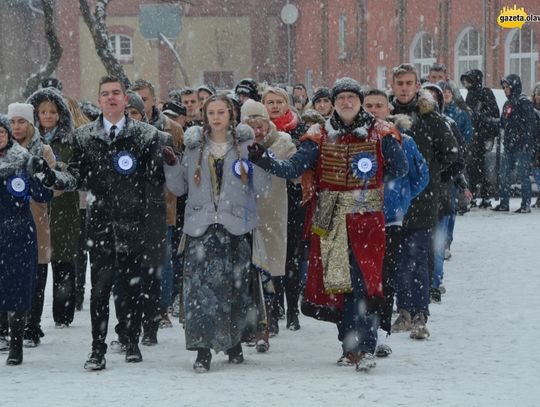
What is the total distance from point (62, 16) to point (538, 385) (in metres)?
45.5

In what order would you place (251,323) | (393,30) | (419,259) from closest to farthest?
(251,323) < (419,259) < (393,30)


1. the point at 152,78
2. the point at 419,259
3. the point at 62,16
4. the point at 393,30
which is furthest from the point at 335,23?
the point at 419,259

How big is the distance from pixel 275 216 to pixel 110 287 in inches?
60.9

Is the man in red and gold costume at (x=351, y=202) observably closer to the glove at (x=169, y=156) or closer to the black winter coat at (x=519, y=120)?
the glove at (x=169, y=156)

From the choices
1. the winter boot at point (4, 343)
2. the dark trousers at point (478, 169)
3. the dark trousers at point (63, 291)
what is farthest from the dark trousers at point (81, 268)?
the dark trousers at point (478, 169)

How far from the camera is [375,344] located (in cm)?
782

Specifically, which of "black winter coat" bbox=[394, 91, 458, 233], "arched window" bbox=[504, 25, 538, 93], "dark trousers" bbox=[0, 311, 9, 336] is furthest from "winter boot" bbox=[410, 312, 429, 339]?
"arched window" bbox=[504, 25, 538, 93]

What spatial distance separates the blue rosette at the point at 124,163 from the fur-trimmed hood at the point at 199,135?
41 centimetres

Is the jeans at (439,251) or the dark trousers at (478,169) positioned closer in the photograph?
the jeans at (439,251)

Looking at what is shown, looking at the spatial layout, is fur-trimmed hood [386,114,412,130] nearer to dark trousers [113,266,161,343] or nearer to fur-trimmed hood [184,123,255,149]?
fur-trimmed hood [184,123,255,149]

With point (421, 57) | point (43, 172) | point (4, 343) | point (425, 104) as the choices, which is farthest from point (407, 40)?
point (43, 172)

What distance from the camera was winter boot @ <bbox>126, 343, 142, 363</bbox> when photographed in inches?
318

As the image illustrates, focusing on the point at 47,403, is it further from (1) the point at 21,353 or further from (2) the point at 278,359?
(2) the point at 278,359

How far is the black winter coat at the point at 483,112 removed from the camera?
1891 centimetres
